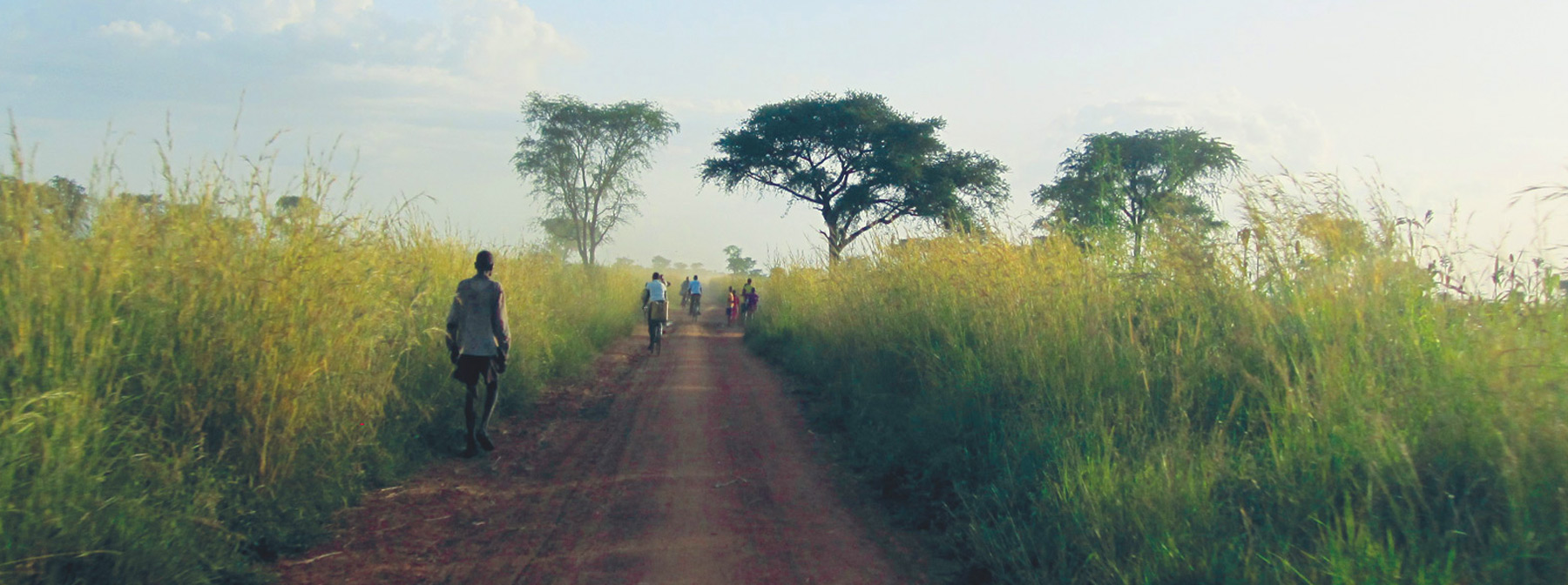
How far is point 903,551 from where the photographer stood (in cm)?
434

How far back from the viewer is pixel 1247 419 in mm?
4352

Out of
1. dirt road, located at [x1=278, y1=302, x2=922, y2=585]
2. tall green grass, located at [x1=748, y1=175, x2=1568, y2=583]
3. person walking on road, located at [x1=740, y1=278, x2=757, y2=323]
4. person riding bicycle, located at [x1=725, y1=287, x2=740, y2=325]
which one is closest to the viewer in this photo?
tall green grass, located at [x1=748, y1=175, x2=1568, y2=583]

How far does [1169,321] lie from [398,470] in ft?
17.1

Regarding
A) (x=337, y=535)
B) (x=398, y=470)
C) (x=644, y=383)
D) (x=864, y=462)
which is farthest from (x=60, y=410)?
(x=644, y=383)

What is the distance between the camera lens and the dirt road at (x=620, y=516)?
3973mm

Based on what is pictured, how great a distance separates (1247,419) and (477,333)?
17.4ft

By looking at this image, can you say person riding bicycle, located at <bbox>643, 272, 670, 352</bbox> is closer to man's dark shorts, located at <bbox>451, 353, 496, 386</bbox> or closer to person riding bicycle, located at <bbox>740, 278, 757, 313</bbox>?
person riding bicycle, located at <bbox>740, 278, 757, 313</bbox>

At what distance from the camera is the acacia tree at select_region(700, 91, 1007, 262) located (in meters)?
22.6

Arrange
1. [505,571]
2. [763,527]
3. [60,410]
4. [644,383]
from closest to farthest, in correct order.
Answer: [60,410], [505,571], [763,527], [644,383]

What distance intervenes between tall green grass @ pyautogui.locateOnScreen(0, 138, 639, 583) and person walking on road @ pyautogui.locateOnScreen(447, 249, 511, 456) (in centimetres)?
60

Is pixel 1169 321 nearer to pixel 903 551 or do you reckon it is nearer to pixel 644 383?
pixel 903 551

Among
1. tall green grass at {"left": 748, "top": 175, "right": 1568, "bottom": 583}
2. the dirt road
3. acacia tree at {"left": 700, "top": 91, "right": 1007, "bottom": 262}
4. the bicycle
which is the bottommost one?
the dirt road

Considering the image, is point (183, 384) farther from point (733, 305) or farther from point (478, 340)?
point (733, 305)

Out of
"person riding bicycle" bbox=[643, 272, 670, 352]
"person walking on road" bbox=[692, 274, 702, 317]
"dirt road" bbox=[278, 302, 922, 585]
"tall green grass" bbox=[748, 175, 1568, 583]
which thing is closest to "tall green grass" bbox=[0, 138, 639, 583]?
"dirt road" bbox=[278, 302, 922, 585]
